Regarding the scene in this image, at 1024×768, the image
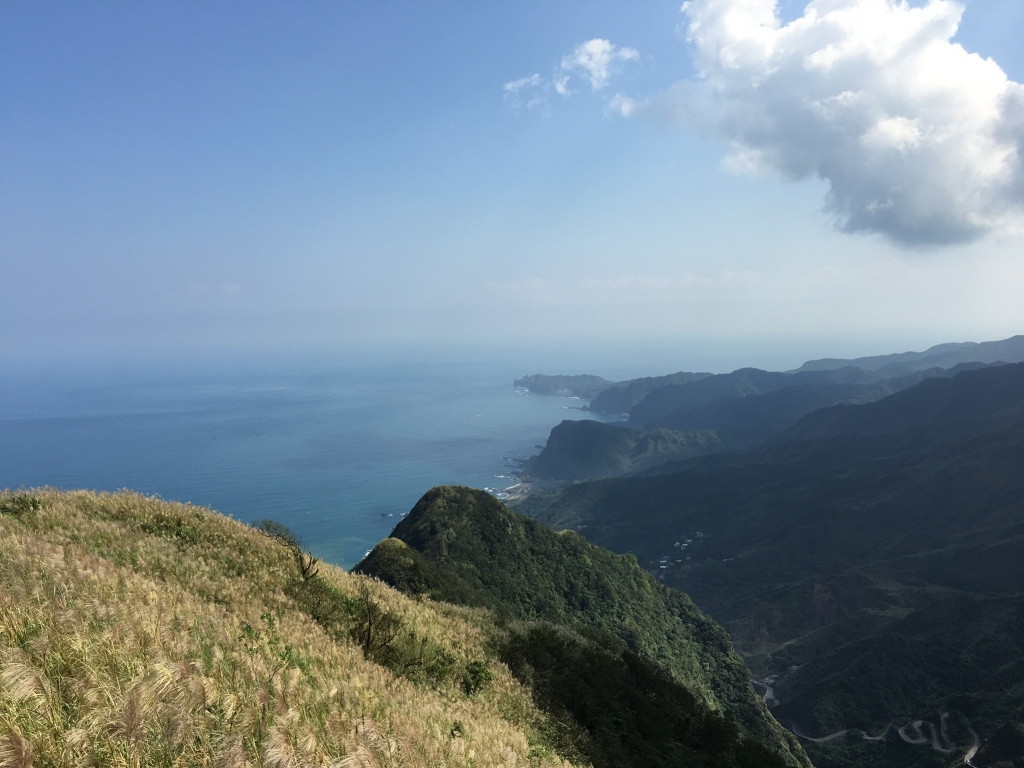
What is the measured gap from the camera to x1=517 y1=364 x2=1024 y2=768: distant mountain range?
66.2 m

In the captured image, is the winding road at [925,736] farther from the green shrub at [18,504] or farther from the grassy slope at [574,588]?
the green shrub at [18,504]

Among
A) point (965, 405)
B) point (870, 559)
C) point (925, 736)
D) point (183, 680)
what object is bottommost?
point (870, 559)

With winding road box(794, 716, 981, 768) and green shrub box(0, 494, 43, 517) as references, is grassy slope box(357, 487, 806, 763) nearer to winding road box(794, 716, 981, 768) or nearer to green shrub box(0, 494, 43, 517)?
winding road box(794, 716, 981, 768)

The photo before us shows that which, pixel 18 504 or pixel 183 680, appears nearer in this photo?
pixel 183 680

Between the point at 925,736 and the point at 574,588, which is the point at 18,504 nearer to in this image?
the point at 574,588

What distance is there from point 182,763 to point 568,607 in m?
59.9

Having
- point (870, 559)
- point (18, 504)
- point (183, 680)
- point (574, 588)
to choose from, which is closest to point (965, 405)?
point (870, 559)

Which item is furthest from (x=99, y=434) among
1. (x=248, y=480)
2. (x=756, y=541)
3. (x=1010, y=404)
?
(x=1010, y=404)

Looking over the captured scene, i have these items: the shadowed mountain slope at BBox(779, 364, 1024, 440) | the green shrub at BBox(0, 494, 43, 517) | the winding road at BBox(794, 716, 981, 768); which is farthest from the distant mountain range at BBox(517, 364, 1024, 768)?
the green shrub at BBox(0, 494, 43, 517)

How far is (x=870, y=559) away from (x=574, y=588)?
94700 millimetres

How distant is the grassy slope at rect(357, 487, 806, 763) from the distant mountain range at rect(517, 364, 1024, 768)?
57.9 feet

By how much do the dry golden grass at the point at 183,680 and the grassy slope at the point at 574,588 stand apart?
3663cm

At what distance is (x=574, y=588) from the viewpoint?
62719 millimetres

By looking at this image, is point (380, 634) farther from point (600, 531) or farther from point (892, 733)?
point (600, 531)
